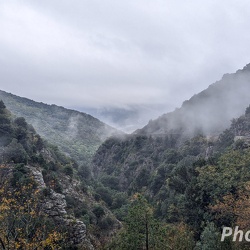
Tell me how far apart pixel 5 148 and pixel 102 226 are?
2489 centimetres

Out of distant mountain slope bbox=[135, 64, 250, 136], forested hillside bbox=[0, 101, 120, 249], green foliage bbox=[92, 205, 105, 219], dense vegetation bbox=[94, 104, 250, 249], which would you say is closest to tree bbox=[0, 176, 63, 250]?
forested hillside bbox=[0, 101, 120, 249]

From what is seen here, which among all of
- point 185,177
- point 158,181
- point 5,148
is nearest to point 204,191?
point 185,177

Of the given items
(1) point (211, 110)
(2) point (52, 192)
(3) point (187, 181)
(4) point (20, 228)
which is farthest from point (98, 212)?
(1) point (211, 110)

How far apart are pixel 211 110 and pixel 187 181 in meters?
110

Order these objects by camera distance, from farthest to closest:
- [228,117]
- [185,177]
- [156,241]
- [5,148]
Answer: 1. [228,117]
2. [185,177]
3. [5,148]
4. [156,241]

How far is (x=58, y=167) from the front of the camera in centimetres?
6531

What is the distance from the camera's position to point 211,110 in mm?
164125

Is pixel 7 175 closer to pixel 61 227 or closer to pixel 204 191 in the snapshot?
pixel 61 227

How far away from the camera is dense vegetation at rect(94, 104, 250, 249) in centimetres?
3455

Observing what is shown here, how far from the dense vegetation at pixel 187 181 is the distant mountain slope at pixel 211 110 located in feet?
47.2

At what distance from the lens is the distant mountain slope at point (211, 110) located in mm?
151625

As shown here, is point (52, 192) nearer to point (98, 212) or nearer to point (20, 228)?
point (98, 212)

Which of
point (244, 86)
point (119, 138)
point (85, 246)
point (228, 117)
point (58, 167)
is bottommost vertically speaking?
point (85, 246)

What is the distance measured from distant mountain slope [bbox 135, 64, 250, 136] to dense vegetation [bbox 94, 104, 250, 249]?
14375 millimetres
